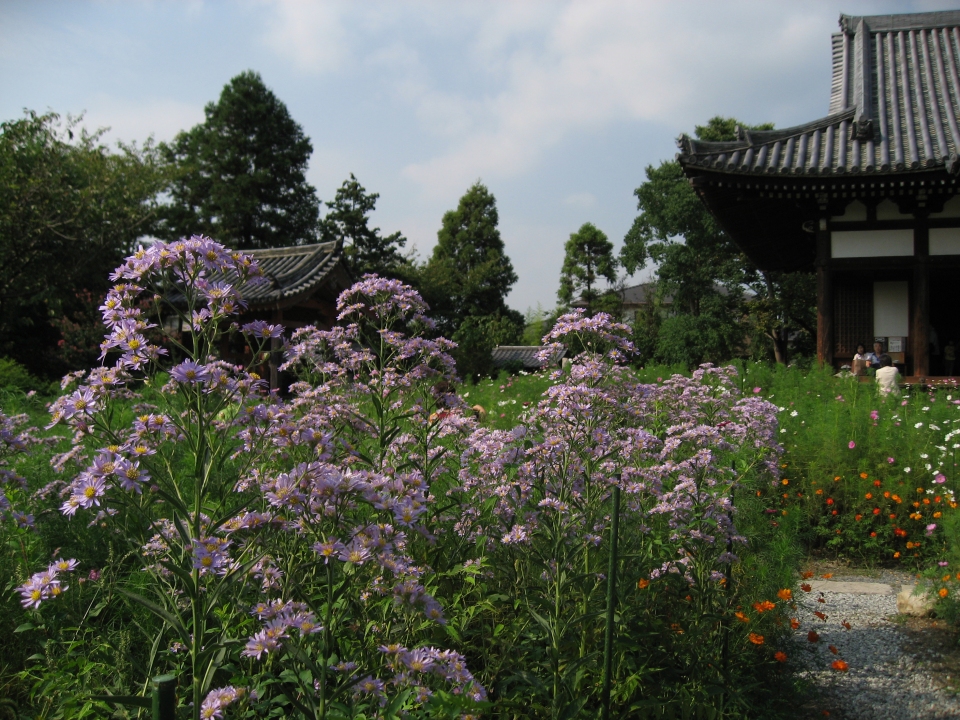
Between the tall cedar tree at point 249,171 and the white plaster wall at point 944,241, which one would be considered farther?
the tall cedar tree at point 249,171

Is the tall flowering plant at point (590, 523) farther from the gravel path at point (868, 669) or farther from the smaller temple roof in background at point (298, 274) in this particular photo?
the smaller temple roof in background at point (298, 274)

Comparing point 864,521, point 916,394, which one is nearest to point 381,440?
point 864,521

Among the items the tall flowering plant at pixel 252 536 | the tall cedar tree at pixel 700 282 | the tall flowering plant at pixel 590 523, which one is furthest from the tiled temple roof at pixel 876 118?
the tall cedar tree at pixel 700 282

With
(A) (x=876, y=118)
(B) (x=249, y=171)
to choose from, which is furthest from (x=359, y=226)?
(A) (x=876, y=118)

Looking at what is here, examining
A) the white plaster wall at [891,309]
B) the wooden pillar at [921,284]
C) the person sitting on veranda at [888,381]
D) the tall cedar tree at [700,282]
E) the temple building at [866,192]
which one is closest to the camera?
the person sitting on veranda at [888,381]

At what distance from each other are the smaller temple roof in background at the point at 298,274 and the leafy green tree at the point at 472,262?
12057 millimetres

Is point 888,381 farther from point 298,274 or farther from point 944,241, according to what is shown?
point 298,274

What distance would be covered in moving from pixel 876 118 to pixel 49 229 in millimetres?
14303

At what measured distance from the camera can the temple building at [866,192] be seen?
7871mm

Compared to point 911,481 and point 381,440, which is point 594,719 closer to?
point 381,440

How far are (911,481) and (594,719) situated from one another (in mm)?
4142

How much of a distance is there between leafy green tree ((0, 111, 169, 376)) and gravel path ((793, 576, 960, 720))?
14.1 metres

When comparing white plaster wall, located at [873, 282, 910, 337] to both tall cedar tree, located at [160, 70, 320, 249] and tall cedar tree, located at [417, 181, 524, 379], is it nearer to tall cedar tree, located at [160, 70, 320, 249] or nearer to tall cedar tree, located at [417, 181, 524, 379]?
tall cedar tree, located at [417, 181, 524, 379]

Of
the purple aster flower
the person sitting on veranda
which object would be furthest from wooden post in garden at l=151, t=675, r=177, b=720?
the person sitting on veranda
